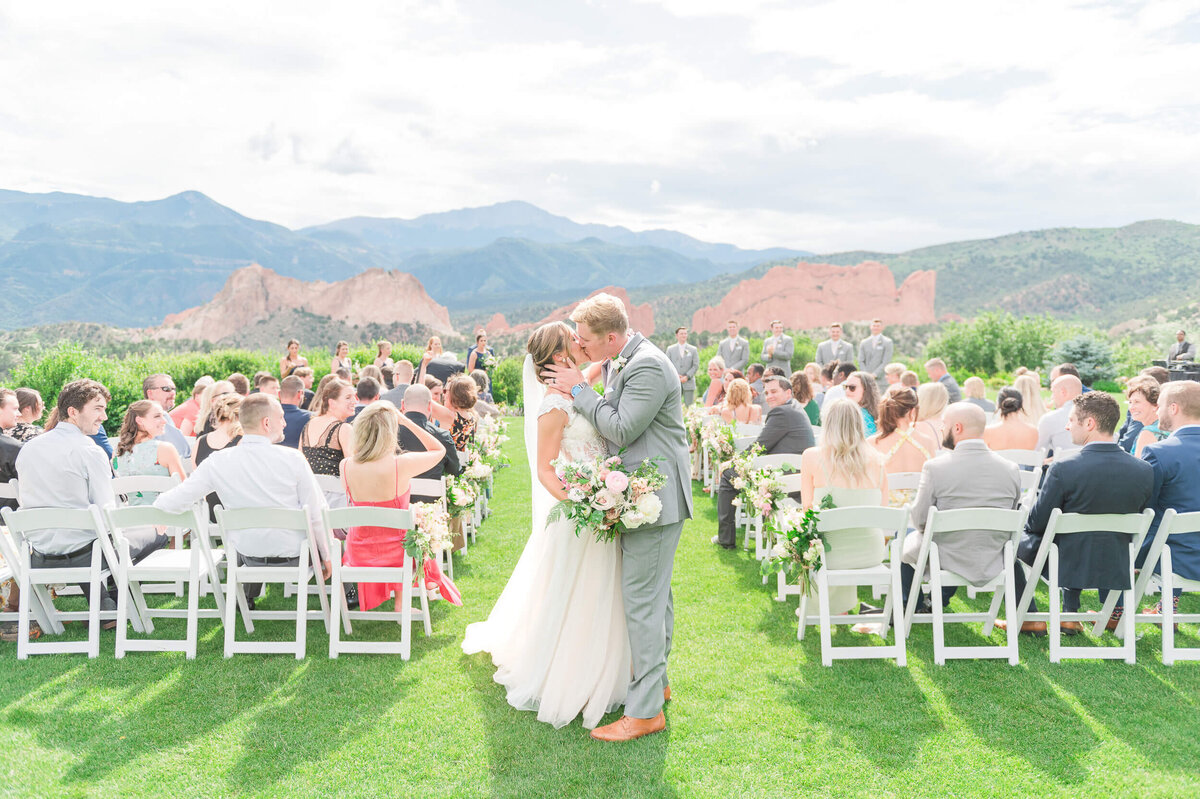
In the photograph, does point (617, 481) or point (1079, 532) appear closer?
point (617, 481)

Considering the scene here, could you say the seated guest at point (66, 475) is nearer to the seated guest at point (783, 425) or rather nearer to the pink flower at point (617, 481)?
the pink flower at point (617, 481)

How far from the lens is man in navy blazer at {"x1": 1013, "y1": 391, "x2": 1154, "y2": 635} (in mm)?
4598

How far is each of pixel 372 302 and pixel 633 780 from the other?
7568 centimetres

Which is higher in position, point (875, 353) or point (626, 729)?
point (875, 353)

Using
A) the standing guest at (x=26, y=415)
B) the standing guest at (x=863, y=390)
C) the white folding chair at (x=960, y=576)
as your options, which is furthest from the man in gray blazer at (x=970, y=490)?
the standing guest at (x=26, y=415)

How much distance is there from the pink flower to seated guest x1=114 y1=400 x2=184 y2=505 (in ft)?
13.7

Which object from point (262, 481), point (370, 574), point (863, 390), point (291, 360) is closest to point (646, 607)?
point (370, 574)

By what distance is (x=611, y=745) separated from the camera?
12.2 feet

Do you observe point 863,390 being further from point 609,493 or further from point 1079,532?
point 609,493

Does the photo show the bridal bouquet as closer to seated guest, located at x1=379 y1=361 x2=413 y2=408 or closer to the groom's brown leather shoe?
the groom's brown leather shoe

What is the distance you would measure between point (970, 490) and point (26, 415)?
25.1ft

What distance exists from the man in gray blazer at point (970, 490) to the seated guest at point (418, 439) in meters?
3.79

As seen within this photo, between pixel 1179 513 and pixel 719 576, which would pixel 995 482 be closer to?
pixel 1179 513

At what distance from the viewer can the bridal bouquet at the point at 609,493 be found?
11.7ft
